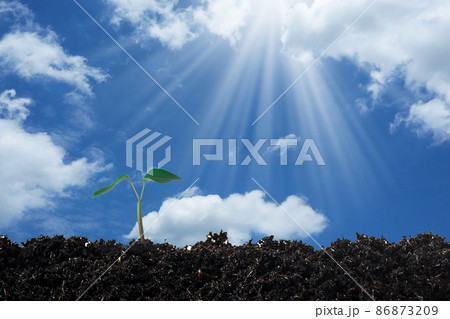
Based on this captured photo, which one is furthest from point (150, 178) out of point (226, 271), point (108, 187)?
point (226, 271)

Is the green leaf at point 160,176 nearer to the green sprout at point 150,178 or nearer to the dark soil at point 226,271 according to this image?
the green sprout at point 150,178

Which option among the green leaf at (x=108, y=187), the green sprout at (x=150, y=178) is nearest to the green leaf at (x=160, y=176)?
the green sprout at (x=150, y=178)

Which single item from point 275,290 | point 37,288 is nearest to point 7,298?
point 37,288

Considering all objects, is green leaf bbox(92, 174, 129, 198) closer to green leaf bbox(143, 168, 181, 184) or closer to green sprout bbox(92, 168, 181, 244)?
green sprout bbox(92, 168, 181, 244)

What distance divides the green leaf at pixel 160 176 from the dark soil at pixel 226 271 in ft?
2.19

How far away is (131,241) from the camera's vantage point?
437 cm

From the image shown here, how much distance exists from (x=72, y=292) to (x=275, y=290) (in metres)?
1.63

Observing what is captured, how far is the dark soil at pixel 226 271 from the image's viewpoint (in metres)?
3.49

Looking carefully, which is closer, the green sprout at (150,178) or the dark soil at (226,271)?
the dark soil at (226,271)

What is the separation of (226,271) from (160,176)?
46.5 inches

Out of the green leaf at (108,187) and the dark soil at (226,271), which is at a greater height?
the green leaf at (108,187)

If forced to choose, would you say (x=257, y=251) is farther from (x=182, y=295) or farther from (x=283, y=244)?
(x=182, y=295)

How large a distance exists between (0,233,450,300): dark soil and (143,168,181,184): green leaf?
669 millimetres
